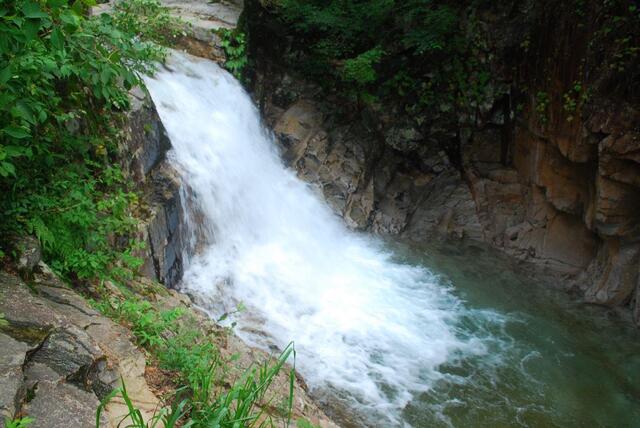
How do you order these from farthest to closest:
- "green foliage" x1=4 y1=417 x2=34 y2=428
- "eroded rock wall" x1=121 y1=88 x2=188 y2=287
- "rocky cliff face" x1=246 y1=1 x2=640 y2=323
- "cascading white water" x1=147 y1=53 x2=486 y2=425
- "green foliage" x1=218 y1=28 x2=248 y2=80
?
"green foliage" x1=218 y1=28 x2=248 y2=80, "rocky cliff face" x1=246 y1=1 x2=640 y2=323, "cascading white water" x1=147 y1=53 x2=486 y2=425, "eroded rock wall" x1=121 y1=88 x2=188 y2=287, "green foliage" x1=4 y1=417 x2=34 y2=428

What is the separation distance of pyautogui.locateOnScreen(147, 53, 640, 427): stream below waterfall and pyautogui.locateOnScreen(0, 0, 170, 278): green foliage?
6.19 feet

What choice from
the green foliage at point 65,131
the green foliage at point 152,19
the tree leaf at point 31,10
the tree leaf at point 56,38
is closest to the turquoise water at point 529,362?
the green foliage at point 65,131

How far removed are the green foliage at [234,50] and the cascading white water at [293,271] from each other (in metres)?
0.23

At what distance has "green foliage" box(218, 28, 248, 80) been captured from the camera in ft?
28.2

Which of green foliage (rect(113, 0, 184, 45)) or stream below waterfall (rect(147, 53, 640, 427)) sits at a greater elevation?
green foliage (rect(113, 0, 184, 45))

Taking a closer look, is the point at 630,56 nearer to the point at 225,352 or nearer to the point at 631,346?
the point at 631,346

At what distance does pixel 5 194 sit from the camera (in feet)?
9.85

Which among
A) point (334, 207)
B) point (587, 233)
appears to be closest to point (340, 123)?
point (334, 207)

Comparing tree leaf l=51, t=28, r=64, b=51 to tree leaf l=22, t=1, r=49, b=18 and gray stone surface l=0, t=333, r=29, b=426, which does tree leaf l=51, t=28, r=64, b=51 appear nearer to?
tree leaf l=22, t=1, r=49, b=18

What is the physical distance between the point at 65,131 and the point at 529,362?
5.44m

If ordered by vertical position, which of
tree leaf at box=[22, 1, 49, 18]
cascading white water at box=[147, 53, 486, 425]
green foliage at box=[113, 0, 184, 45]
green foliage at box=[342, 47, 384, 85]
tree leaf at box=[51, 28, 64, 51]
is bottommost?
cascading white water at box=[147, 53, 486, 425]

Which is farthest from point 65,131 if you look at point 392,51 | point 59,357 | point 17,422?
point 392,51

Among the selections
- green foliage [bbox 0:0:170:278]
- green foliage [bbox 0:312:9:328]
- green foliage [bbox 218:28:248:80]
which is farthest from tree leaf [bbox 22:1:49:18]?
green foliage [bbox 218:28:248:80]

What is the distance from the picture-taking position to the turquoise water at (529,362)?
4.98 metres
